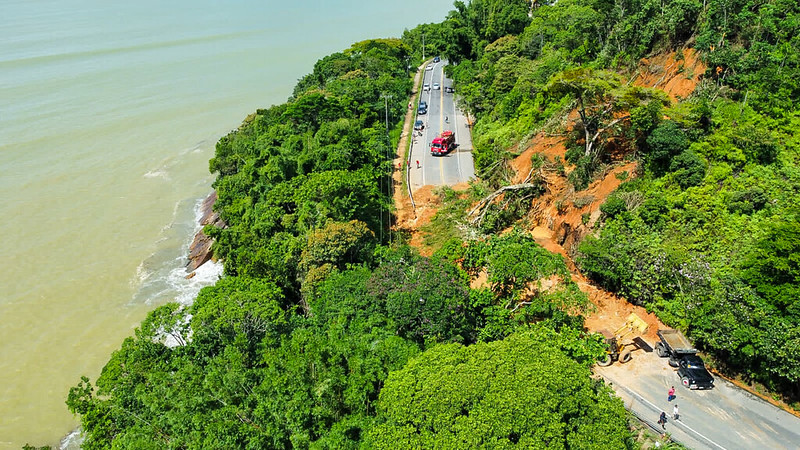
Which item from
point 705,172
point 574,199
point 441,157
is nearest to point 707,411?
point 705,172

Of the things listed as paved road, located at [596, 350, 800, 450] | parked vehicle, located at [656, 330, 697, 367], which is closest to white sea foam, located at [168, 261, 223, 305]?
paved road, located at [596, 350, 800, 450]

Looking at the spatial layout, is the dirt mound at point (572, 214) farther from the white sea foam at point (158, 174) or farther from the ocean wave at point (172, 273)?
the white sea foam at point (158, 174)

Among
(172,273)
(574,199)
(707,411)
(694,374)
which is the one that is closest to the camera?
(707,411)

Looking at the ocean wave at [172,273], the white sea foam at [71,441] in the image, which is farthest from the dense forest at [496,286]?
the ocean wave at [172,273]

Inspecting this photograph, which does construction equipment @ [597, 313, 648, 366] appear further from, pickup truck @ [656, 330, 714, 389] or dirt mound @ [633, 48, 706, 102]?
dirt mound @ [633, 48, 706, 102]

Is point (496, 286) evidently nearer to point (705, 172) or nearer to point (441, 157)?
point (705, 172)

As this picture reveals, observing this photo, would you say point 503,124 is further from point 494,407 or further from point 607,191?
point 494,407

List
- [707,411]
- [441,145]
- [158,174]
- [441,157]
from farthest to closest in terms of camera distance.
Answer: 1. [158,174]
2. [441,157]
3. [441,145]
4. [707,411]
